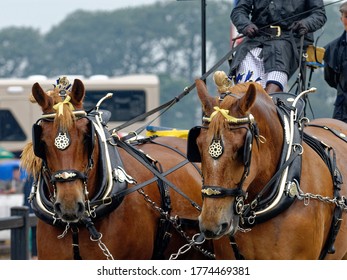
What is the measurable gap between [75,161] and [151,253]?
1.03 metres

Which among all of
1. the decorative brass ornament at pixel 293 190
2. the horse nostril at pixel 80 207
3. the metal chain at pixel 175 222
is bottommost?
the metal chain at pixel 175 222

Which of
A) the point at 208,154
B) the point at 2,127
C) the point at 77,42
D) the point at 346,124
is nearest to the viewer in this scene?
the point at 208,154

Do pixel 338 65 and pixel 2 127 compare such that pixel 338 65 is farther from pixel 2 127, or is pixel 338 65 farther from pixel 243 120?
pixel 2 127

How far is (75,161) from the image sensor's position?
6.39 m

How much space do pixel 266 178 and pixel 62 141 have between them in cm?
126

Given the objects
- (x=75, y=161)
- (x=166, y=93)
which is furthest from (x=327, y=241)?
(x=166, y=93)

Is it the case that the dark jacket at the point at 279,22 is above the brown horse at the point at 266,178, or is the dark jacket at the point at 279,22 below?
above

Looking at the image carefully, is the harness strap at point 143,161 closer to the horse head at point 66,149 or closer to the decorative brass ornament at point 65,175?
the horse head at point 66,149

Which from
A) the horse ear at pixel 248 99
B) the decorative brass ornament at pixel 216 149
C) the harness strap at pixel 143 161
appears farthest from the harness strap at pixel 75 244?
the horse ear at pixel 248 99

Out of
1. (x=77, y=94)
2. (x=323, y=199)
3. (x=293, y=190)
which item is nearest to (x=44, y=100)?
(x=77, y=94)

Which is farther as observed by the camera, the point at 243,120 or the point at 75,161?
the point at 75,161

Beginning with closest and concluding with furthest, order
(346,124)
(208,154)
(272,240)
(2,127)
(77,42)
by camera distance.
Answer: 1. (208,154)
2. (272,240)
3. (346,124)
4. (2,127)
5. (77,42)

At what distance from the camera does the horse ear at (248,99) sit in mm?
5918

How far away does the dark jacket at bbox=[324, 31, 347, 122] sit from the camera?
8.19 m
